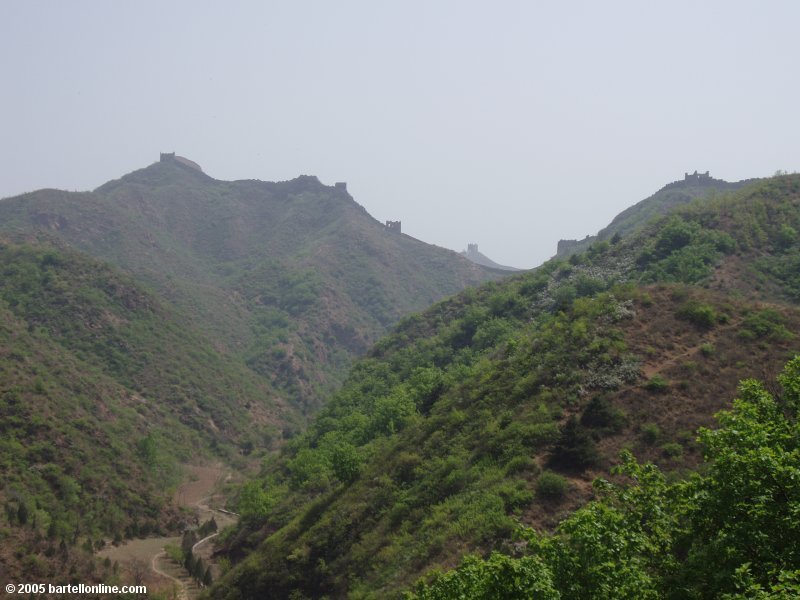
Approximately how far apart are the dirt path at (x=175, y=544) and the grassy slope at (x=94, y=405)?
156 cm

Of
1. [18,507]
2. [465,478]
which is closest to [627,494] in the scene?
[465,478]

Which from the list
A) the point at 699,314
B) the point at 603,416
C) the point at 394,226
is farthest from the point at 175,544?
the point at 394,226

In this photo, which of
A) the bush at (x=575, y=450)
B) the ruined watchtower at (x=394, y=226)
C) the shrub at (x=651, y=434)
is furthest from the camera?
the ruined watchtower at (x=394, y=226)

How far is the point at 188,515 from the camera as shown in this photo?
4378 centimetres

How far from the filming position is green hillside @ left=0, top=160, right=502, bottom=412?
301ft

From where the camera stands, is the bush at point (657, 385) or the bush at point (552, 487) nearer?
the bush at point (552, 487)

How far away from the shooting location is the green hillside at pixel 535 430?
61.0 feet

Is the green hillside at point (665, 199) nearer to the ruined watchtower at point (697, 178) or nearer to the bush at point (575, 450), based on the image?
the ruined watchtower at point (697, 178)

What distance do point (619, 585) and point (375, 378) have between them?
42.7 meters

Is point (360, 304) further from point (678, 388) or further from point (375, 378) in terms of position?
point (678, 388)

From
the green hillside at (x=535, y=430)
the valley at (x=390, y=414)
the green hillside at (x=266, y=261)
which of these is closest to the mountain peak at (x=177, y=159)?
the green hillside at (x=266, y=261)

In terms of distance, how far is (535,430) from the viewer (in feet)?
70.4

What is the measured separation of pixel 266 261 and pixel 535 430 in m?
108

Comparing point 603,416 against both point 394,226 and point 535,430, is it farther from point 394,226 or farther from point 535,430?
point 394,226
